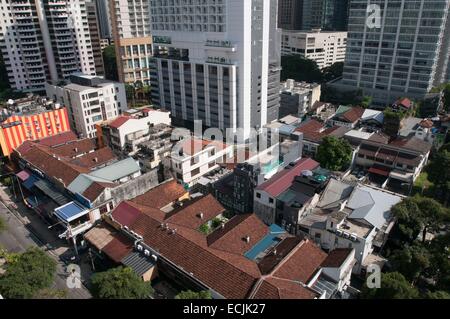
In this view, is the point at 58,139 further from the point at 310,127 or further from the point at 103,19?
the point at 103,19

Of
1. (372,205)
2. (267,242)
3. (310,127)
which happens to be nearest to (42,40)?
(310,127)

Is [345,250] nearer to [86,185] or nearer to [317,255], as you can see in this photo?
[317,255]

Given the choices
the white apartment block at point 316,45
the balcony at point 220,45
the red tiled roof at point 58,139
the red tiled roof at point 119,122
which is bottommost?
the red tiled roof at point 58,139

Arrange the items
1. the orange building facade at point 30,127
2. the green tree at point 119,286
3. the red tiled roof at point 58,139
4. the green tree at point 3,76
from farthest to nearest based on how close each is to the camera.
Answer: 1. the green tree at point 3,76
2. the red tiled roof at point 58,139
3. the orange building facade at point 30,127
4. the green tree at point 119,286

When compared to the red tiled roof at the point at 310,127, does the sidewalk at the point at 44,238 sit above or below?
below

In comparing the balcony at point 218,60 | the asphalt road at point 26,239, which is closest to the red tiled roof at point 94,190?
the asphalt road at point 26,239

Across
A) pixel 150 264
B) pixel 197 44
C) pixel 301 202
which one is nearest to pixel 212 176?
pixel 301 202

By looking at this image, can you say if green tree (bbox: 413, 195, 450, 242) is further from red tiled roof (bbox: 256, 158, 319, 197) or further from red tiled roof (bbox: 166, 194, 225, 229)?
red tiled roof (bbox: 166, 194, 225, 229)

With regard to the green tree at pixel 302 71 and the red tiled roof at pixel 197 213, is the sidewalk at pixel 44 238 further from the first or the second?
the green tree at pixel 302 71
